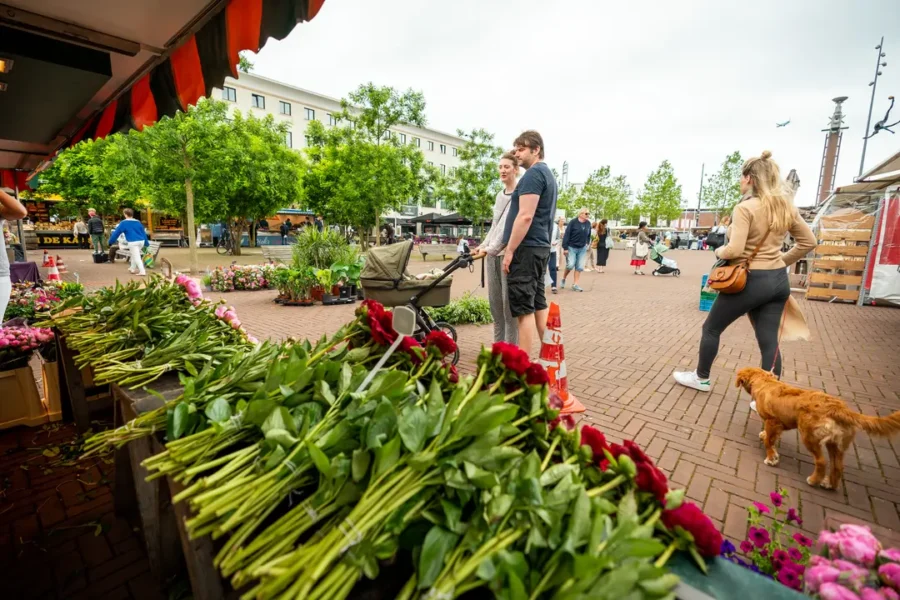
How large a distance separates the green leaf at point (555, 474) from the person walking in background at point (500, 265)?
3.09 metres

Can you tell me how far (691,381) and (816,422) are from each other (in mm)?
1849

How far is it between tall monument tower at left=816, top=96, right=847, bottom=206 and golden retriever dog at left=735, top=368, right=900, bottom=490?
34147mm

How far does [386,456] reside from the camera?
89 centimetres

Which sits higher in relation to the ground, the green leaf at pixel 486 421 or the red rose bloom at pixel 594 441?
the green leaf at pixel 486 421

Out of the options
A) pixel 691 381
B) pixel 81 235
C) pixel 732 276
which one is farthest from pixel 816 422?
pixel 81 235

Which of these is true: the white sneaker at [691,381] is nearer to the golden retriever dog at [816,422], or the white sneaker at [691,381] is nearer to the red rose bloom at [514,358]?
the golden retriever dog at [816,422]

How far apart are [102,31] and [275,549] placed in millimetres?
3223

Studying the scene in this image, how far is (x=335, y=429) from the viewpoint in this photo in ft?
3.25

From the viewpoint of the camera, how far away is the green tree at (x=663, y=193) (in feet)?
161

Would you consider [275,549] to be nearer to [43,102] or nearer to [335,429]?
[335,429]

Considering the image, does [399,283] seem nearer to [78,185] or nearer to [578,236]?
[578,236]

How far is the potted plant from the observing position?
9273 mm

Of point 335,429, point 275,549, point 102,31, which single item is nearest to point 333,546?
point 275,549

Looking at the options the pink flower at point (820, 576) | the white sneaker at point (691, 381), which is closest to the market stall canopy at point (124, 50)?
the pink flower at point (820, 576)
